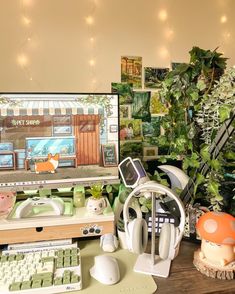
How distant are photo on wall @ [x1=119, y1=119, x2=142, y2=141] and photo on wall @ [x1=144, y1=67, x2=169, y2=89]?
0.19 meters

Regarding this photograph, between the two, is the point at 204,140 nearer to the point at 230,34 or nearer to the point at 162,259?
the point at 162,259

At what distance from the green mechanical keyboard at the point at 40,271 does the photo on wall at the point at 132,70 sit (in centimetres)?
82

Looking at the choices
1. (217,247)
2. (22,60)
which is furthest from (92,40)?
(217,247)

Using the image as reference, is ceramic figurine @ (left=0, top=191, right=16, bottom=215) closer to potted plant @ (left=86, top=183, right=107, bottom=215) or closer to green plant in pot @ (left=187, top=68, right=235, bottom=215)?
potted plant @ (left=86, top=183, right=107, bottom=215)

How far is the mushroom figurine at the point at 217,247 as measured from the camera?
0.75m

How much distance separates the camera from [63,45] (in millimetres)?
1184

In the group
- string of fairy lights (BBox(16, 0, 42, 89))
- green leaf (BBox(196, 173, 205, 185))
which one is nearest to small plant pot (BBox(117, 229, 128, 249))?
green leaf (BBox(196, 173, 205, 185))

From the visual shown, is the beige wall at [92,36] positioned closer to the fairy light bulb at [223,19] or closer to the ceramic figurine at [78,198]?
the fairy light bulb at [223,19]

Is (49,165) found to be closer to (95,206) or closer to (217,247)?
(95,206)

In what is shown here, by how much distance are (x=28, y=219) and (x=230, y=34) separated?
1.38m

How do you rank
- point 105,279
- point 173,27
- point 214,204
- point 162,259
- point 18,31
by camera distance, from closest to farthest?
1. point 105,279
2. point 162,259
3. point 214,204
4. point 18,31
5. point 173,27

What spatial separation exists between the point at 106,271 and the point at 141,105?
0.81 meters

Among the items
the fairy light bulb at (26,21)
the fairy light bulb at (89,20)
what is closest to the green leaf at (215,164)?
the fairy light bulb at (89,20)

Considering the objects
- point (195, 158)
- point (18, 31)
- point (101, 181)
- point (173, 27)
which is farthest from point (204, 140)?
point (18, 31)
